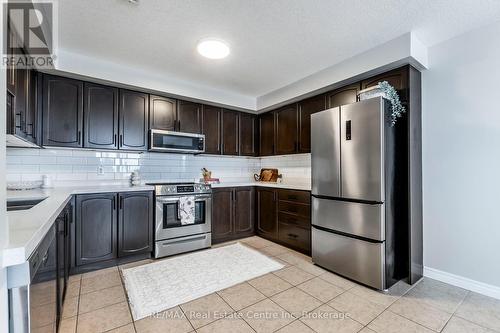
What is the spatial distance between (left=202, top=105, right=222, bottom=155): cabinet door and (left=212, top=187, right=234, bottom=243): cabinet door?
0.72 metres

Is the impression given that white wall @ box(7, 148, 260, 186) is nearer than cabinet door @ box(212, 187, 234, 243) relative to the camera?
Yes

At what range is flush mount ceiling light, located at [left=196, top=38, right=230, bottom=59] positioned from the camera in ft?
8.08

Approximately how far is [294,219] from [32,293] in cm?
280

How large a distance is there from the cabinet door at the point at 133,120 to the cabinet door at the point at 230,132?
4.09 ft

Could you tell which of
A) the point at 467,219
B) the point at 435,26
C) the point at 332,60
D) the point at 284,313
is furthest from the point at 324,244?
the point at 435,26

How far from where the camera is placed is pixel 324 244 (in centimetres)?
276

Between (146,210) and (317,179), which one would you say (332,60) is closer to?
(317,179)

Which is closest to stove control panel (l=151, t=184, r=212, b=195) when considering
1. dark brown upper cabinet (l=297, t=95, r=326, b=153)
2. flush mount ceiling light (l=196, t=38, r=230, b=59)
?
dark brown upper cabinet (l=297, t=95, r=326, b=153)

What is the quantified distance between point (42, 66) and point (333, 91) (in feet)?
11.0

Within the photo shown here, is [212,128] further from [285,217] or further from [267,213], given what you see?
[285,217]

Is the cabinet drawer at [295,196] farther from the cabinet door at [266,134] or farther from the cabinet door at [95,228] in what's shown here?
the cabinet door at [95,228]

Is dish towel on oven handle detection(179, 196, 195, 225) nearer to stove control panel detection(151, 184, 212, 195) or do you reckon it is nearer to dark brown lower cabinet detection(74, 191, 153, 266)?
stove control panel detection(151, 184, 212, 195)

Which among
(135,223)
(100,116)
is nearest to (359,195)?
(135,223)

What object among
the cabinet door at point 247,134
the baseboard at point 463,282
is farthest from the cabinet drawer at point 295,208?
the baseboard at point 463,282
